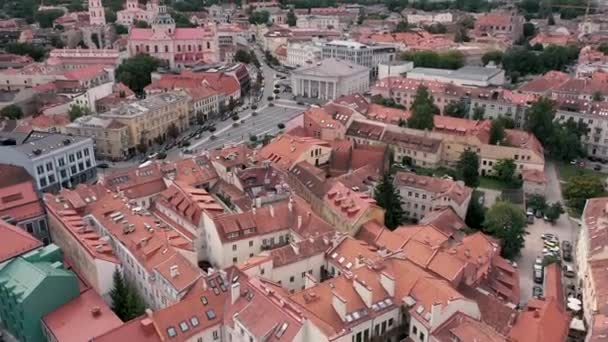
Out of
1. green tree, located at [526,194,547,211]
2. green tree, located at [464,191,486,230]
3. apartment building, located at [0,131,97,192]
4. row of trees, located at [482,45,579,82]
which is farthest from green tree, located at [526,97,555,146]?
apartment building, located at [0,131,97,192]

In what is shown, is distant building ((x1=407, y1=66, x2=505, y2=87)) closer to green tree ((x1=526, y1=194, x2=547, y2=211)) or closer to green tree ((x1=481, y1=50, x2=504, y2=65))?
green tree ((x1=481, y1=50, x2=504, y2=65))

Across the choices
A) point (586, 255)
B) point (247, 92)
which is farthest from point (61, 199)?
point (247, 92)

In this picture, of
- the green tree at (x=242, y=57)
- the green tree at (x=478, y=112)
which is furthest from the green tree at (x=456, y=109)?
the green tree at (x=242, y=57)

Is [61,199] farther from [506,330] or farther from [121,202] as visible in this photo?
[506,330]

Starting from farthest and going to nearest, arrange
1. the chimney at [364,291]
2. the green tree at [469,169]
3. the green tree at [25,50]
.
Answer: the green tree at [25,50] < the green tree at [469,169] < the chimney at [364,291]

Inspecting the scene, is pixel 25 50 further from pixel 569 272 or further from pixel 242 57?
pixel 569 272

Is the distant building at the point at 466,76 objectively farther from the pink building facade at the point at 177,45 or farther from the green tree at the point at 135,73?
the green tree at the point at 135,73
